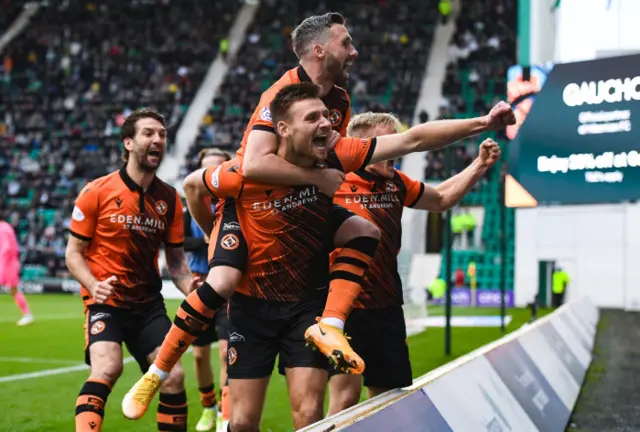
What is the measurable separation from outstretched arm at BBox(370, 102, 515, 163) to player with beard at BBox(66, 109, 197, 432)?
1.78m

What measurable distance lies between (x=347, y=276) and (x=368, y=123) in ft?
4.37

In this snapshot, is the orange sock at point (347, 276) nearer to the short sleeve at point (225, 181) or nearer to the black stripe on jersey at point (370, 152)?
the black stripe on jersey at point (370, 152)

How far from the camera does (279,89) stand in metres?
3.90

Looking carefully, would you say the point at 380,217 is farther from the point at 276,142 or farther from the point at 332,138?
the point at 276,142

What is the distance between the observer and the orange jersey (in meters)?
5.05

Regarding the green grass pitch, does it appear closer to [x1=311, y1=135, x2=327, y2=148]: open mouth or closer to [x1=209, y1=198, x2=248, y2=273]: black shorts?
[x1=209, y1=198, x2=248, y2=273]: black shorts

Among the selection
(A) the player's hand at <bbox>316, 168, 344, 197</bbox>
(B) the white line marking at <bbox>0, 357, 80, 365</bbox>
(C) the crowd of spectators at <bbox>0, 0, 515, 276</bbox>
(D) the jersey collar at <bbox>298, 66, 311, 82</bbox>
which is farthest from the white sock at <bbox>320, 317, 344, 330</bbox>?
(C) the crowd of spectators at <bbox>0, 0, 515, 276</bbox>

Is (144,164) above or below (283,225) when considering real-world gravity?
above

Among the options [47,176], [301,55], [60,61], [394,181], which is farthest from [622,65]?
[60,61]

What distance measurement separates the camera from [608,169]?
36.4ft

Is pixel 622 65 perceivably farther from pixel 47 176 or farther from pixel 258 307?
pixel 47 176

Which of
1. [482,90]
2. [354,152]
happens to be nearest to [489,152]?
[354,152]

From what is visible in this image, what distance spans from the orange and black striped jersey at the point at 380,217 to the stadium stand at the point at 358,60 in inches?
1050

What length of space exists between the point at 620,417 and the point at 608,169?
4.91 m
